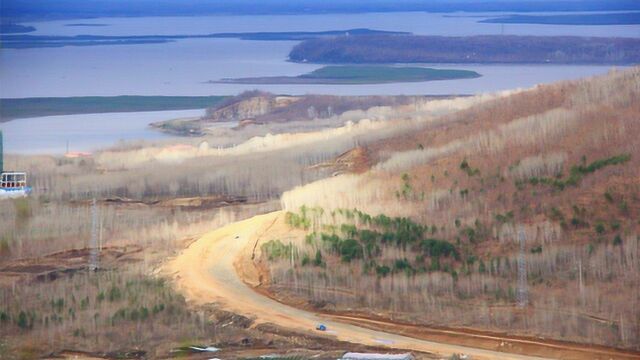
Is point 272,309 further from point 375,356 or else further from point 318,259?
point 375,356

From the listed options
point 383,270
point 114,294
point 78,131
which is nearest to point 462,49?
point 78,131

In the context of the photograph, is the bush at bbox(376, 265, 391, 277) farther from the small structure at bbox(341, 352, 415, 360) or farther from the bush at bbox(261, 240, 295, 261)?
the small structure at bbox(341, 352, 415, 360)

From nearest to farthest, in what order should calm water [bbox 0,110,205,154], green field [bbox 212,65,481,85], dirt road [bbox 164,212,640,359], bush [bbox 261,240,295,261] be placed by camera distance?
dirt road [bbox 164,212,640,359]
bush [bbox 261,240,295,261]
calm water [bbox 0,110,205,154]
green field [bbox 212,65,481,85]

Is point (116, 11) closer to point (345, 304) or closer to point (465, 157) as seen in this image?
point (465, 157)

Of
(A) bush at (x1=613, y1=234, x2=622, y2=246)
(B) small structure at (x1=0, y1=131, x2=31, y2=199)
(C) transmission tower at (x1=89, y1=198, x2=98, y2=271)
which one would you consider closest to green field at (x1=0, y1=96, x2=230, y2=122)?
(B) small structure at (x1=0, y1=131, x2=31, y2=199)

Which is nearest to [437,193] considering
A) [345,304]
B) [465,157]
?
[465,157]
